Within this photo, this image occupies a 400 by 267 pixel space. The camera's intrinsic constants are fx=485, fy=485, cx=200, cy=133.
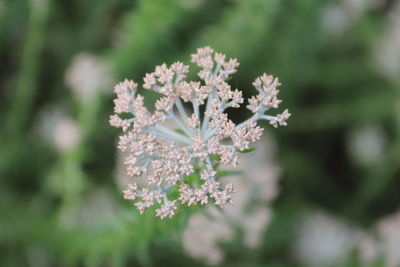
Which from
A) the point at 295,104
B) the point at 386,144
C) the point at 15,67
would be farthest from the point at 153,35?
the point at 386,144

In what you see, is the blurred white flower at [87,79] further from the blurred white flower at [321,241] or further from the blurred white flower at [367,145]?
the blurred white flower at [367,145]

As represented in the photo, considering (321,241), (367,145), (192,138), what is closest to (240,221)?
(321,241)

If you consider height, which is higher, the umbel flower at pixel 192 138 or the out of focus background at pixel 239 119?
the out of focus background at pixel 239 119

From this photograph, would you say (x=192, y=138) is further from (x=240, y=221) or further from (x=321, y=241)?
(x=321, y=241)

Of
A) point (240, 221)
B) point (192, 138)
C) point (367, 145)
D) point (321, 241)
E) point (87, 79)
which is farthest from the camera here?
point (367, 145)

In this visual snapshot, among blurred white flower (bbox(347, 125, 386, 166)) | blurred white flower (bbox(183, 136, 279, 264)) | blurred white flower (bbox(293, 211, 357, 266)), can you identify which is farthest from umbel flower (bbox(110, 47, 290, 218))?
blurred white flower (bbox(347, 125, 386, 166))

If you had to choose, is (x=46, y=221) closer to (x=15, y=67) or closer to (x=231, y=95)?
(x=15, y=67)

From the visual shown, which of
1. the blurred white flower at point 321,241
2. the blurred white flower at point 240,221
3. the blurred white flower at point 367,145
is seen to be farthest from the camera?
the blurred white flower at point 367,145

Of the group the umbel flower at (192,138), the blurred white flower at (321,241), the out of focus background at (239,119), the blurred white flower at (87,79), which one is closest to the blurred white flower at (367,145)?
the out of focus background at (239,119)
